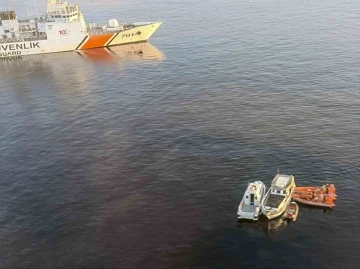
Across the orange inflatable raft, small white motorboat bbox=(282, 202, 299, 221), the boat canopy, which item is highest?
the boat canopy

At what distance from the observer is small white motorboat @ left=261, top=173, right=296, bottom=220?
98.1 meters

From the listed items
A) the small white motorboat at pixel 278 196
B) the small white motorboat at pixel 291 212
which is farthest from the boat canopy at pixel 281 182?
the small white motorboat at pixel 291 212

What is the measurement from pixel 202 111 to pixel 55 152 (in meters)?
54.8

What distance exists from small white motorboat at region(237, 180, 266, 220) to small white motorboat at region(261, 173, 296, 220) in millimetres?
1349

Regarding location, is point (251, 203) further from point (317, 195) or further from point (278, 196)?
point (317, 195)

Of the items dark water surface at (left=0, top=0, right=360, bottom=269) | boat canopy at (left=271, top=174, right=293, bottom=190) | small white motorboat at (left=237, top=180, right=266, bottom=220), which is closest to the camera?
dark water surface at (left=0, top=0, right=360, bottom=269)

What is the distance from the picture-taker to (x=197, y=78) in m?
190

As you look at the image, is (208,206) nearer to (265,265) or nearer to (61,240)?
(265,265)

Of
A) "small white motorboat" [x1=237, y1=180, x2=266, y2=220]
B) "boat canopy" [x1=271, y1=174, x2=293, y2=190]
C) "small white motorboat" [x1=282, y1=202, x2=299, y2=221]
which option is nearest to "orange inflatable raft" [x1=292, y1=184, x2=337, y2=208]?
"small white motorboat" [x1=282, y1=202, x2=299, y2=221]

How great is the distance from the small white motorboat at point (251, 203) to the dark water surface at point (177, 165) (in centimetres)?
225

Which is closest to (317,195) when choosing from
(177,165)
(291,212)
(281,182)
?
(291,212)

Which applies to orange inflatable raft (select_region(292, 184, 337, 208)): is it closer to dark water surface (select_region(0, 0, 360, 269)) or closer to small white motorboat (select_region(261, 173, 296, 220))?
small white motorboat (select_region(261, 173, 296, 220))

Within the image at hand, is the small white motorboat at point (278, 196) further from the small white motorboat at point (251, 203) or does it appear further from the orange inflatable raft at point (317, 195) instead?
the orange inflatable raft at point (317, 195)

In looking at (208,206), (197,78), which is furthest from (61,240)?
(197,78)
